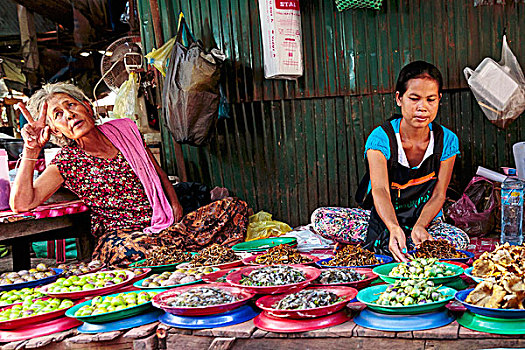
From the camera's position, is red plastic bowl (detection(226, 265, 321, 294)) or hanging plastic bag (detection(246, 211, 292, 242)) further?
hanging plastic bag (detection(246, 211, 292, 242))

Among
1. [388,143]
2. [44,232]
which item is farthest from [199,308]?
[44,232]

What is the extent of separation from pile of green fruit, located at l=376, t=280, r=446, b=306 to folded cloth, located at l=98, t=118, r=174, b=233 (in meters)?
2.02

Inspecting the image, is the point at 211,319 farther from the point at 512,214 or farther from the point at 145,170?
the point at 512,214

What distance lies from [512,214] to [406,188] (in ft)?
3.24

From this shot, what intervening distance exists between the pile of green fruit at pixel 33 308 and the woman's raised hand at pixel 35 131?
4.13 feet

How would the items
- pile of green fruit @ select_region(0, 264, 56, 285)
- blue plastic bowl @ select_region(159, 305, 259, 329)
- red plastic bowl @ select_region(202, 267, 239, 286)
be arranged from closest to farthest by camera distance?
1. blue plastic bowl @ select_region(159, 305, 259, 329)
2. red plastic bowl @ select_region(202, 267, 239, 286)
3. pile of green fruit @ select_region(0, 264, 56, 285)

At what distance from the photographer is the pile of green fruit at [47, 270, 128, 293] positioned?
2.55 meters

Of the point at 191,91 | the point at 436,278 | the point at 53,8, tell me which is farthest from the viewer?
the point at 53,8

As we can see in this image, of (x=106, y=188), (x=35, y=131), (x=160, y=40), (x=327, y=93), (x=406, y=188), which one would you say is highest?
(x=160, y=40)

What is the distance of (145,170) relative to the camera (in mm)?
3762

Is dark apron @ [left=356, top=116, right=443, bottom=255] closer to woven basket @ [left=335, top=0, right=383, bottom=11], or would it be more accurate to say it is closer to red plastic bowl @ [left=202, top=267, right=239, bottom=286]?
red plastic bowl @ [left=202, top=267, right=239, bottom=286]

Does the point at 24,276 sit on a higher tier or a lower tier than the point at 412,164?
lower

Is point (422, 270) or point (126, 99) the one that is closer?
point (422, 270)

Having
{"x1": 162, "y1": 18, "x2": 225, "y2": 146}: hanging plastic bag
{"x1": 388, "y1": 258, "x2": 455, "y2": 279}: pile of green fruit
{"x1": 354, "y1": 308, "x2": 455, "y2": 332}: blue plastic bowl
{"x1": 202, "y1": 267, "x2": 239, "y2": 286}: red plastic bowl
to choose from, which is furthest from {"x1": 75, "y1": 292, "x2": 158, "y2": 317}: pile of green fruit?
{"x1": 162, "y1": 18, "x2": 225, "y2": 146}: hanging plastic bag
